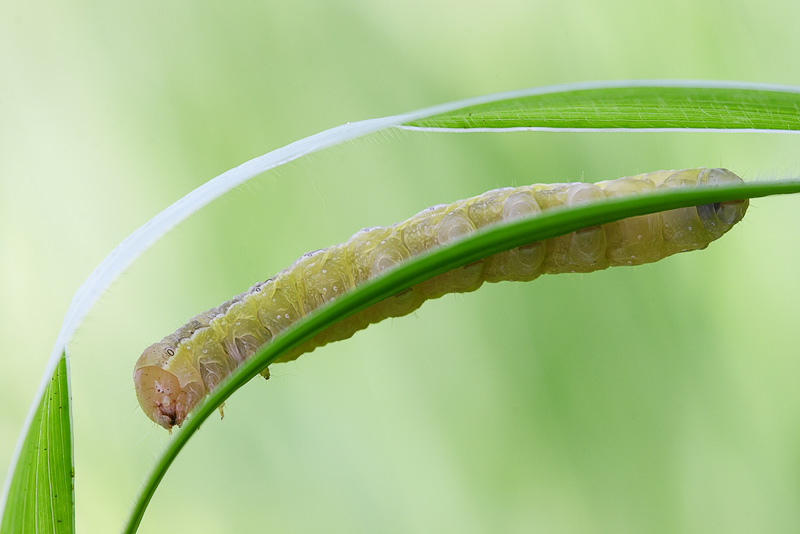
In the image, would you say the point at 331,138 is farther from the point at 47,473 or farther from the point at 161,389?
the point at 161,389

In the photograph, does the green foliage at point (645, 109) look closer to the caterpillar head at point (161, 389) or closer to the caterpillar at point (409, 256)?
the caterpillar at point (409, 256)

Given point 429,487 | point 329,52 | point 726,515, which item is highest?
point 329,52

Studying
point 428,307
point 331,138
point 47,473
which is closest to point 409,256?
point 331,138

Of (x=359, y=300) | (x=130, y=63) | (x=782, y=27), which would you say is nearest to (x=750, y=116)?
(x=359, y=300)

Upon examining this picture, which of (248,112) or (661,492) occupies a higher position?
(248,112)

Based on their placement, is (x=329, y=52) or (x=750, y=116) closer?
(x=750, y=116)

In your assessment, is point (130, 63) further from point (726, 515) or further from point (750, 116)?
point (726, 515)

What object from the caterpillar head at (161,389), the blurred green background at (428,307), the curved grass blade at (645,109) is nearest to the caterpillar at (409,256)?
the caterpillar head at (161,389)
